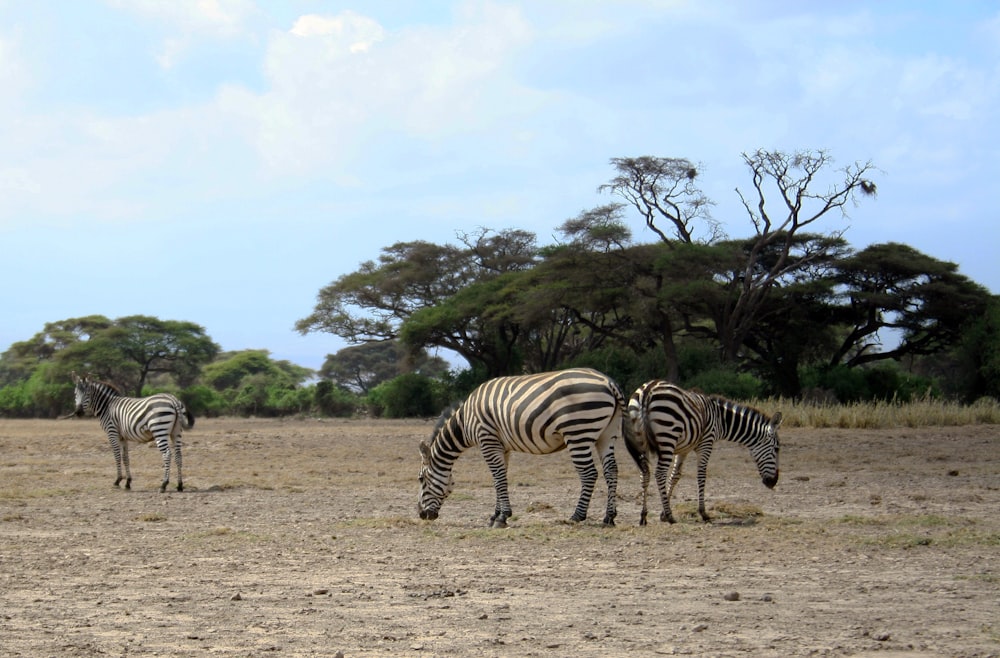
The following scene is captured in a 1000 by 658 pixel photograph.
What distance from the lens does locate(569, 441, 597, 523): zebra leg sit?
11.0 meters

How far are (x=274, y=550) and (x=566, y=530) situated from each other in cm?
287

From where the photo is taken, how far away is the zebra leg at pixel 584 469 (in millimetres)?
10953

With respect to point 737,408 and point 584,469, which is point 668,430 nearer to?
point 584,469

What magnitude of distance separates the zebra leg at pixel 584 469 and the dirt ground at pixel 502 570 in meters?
0.21

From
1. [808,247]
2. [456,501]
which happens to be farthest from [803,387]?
[456,501]

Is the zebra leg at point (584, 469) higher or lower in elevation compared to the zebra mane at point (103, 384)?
lower

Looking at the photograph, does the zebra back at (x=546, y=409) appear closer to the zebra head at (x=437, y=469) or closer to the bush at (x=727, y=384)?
the zebra head at (x=437, y=469)

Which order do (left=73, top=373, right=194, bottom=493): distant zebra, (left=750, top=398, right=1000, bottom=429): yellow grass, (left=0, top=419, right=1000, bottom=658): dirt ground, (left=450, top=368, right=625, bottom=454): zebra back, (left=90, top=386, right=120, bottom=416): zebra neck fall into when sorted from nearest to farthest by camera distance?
(left=0, top=419, right=1000, bottom=658): dirt ground
(left=450, top=368, right=625, bottom=454): zebra back
(left=73, top=373, right=194, bottom=493): distant zebra
(left=90, top=386, right=120, bottom=416): zebra neck
(left=750, top=398, right=1000, bottom=429): yellow grass

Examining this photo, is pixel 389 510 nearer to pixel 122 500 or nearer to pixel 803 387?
pixel 122 500

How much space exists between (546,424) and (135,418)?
7.97m

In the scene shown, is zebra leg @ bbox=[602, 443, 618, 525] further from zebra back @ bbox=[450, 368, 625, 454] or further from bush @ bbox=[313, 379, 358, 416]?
bush @ bbox=[313, 379, 358, 416]

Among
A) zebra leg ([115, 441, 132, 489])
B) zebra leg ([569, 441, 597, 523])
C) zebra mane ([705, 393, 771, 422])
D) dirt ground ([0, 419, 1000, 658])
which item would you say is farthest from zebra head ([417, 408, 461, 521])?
zebra leg ([115, 441, 132, 489])

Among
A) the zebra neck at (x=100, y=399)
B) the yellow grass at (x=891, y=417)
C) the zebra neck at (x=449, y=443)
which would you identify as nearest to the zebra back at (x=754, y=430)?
the zebra neck at (x=449, y=443)

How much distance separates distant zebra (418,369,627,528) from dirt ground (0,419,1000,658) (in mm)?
414
